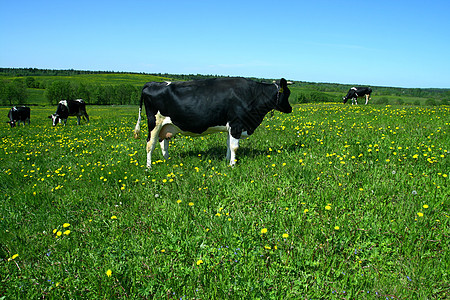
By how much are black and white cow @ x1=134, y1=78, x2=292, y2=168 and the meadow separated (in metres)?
0.84

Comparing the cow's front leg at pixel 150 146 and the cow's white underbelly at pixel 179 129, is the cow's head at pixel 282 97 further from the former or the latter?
the cow's front leg at pixel 150 146

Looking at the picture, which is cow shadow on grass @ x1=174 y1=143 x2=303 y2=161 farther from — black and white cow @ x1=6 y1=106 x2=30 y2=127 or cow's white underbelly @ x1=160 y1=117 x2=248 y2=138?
black and white cow @ x1=6 y1=106 x2=30 y2=127

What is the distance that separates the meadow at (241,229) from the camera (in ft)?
9.43

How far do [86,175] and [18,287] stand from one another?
13.5ft

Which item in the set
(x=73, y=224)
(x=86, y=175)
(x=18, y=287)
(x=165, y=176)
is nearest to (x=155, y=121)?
(x=165, y=176)

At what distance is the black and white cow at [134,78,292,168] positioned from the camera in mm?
6586

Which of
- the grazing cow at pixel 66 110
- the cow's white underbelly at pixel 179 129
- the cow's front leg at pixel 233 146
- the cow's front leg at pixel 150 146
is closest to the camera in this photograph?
the cow's front leg at pixel 233 146

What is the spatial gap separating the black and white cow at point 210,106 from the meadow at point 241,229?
0.84 m

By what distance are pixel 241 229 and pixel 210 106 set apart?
11.9ft

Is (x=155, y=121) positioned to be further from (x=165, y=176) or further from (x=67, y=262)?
(x=67, y=262)

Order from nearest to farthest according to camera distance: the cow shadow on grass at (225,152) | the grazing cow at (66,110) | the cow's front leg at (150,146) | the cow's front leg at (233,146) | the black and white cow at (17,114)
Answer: the cow's front leg at (233,146) → the cow's front leg at (150,146) → the cow shadow on grass at (225,152) → the grazing cow at (66,110) → the black and white cow at (17,114)

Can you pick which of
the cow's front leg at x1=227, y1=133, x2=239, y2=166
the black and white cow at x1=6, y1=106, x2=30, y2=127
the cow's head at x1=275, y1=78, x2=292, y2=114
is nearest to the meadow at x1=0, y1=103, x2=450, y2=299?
the cow's front leg at x1=227, y1=133, x2=239, y2=166

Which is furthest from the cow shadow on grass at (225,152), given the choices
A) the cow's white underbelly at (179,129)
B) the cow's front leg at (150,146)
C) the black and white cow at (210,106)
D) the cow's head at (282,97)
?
the cow's head at (282,97)

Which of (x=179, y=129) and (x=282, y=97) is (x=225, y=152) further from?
(x=282, y=97)
